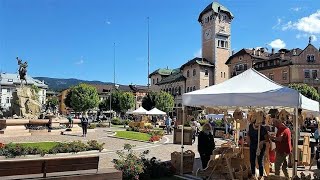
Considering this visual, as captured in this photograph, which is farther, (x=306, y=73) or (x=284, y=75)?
(x=284, y=75)

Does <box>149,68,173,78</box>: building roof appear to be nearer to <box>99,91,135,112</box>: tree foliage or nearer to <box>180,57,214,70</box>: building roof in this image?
<box>180,57,214,70</box>: building roof

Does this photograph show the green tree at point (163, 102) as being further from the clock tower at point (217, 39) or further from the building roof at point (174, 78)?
the building roof at point (174, 78)

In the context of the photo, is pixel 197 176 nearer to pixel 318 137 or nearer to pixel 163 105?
pixel 318 137

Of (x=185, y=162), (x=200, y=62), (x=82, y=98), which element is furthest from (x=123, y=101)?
(x=185, y=162)

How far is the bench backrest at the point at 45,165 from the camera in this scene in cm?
780

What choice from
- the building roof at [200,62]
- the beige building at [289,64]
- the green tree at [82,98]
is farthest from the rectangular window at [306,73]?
the green tree at [82,98]

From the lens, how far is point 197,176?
11.3 m

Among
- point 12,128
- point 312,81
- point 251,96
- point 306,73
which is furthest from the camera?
point 306,73

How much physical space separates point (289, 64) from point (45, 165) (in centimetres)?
6299

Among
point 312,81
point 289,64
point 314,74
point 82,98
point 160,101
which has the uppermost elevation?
point 289,64

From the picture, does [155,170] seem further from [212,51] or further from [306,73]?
[212,51]

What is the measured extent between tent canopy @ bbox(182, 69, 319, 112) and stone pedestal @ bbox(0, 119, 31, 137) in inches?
733

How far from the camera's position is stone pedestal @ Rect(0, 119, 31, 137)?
25.4 metres

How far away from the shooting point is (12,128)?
2595 centimetres
